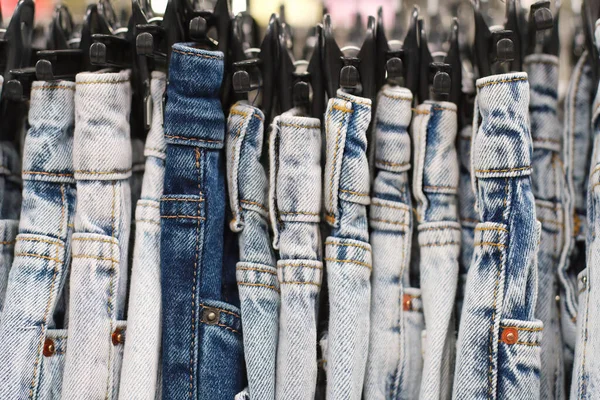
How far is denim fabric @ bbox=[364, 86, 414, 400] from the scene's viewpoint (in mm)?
716

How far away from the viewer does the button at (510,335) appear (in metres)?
0.66

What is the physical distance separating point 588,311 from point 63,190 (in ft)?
2.07

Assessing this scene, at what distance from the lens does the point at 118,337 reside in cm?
71

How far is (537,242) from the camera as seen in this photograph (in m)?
0.67

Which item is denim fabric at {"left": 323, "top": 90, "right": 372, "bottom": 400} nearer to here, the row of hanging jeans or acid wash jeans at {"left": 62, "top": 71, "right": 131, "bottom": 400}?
the row of hanging jeans

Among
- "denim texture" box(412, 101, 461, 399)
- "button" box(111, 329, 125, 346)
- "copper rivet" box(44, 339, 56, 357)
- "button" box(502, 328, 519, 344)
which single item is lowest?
Result: "copper rivet" box(44, 339, 56, 357)

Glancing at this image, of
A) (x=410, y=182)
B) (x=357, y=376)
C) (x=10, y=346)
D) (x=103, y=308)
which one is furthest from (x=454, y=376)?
(x=10, y=346)

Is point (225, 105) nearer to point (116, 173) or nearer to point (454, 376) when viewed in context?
point (116, 173)

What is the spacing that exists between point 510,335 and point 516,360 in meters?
0.03

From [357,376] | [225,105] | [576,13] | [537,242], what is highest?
[576,13]

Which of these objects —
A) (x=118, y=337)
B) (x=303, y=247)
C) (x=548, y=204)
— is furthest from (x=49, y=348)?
(x=548, y=204)

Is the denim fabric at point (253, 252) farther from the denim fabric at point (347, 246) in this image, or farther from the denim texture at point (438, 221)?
the denim texture at point (438, 221)

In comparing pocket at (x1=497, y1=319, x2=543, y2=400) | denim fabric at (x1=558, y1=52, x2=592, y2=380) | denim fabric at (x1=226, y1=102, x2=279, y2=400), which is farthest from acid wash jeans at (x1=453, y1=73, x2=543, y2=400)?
denim fabric at (x1=226, y1=102, x2=279, y2=400)

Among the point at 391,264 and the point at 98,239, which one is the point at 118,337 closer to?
the point at 98,239
